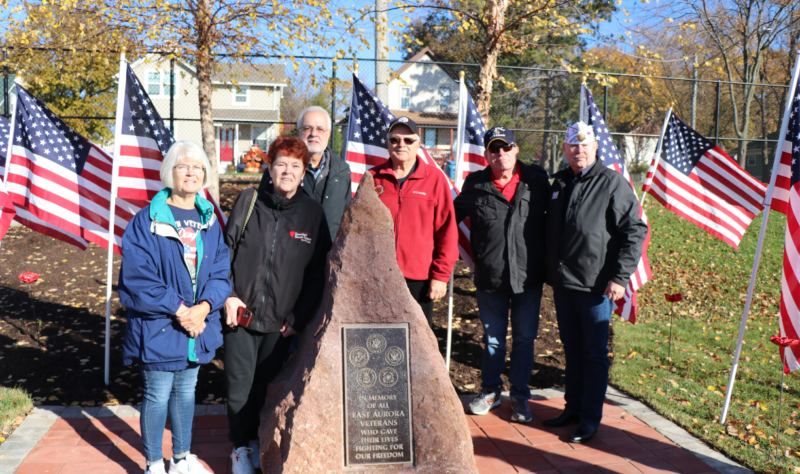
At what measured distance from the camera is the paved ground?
356 cm

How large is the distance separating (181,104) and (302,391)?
22.7 m

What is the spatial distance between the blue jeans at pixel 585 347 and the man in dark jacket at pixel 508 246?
221 millimetres

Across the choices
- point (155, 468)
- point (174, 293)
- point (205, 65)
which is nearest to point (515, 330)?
point (174, 293)

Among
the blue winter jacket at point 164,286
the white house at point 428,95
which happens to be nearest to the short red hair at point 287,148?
the blue winter jacket at point 164,286

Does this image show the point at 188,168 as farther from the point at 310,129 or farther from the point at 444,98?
the point at 444,98

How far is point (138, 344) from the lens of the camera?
10.1 feet

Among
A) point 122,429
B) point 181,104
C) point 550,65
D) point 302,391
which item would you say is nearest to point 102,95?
point 181,104

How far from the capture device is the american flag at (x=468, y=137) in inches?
210

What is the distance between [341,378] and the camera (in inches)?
124

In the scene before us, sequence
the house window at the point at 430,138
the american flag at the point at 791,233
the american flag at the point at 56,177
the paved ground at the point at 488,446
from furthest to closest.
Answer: the house window at the point at 430,138 → the american flag at the point at 56,177 → the american flag at the point at 791,233 → the paved ground at the point at 488,446

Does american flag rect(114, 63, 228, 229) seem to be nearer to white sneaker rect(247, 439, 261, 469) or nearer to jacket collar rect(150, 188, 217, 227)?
jacket collar rect(150, 188, 217, 227)

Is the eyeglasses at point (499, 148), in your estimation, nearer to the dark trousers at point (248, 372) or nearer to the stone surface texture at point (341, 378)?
the stone surface texture at point (341, 378)

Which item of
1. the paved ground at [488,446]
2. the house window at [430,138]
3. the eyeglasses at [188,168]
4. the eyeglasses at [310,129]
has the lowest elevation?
the paved ground at [488,446]

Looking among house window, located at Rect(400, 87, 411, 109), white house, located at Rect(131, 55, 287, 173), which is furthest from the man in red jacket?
house window, located at Rect(400, 87, 411, 109)
